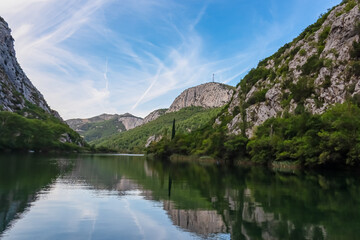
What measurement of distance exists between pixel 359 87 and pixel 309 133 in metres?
17.3

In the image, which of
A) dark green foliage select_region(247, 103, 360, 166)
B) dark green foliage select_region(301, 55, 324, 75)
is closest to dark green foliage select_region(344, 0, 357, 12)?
dark green foliage select_region(301, 55, 324, 75)

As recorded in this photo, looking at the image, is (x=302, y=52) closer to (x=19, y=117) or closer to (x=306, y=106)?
(x=306, y=106)

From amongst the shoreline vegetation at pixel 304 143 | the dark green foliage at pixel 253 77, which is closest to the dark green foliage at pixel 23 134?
the shoreline vegetation at pixel 304 143

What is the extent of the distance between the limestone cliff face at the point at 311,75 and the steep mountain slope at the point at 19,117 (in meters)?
72.9

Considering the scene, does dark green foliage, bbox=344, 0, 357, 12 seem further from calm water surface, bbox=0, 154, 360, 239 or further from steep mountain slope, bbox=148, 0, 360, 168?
calm water surface, bbox=0, 154, 360, 239

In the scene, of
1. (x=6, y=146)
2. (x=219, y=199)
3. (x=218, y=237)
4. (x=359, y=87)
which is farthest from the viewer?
(x=6, y=146)

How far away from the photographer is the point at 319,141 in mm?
47219

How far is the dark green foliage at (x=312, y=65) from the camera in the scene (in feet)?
239

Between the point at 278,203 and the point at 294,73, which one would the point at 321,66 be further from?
the point at 278,203

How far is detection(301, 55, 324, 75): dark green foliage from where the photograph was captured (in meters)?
72.8

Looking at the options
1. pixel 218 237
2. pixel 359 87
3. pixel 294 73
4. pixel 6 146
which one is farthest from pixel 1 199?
pixel 6 146

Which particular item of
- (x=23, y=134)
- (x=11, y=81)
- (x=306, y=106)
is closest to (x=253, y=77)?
(x=306, y=106)

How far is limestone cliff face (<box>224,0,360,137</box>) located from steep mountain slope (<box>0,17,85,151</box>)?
7293 cm

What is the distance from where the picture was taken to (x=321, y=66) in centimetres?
7219
